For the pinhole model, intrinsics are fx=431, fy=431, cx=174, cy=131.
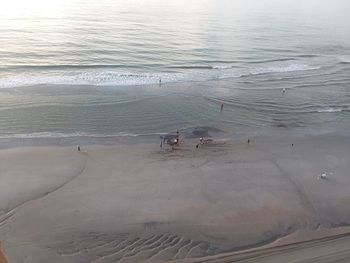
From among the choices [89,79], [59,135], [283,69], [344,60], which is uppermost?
[344,60]

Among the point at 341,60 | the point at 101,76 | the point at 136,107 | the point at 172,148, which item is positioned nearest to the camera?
the point at 172,148

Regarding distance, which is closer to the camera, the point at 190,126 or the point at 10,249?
the point at 10,249

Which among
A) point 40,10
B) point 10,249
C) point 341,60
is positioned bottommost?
point 10,249

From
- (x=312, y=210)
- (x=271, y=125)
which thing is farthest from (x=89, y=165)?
(x=271, y=125)

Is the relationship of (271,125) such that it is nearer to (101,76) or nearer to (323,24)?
(101,76)

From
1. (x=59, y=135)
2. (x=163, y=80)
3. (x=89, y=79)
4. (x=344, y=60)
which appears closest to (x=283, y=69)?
(x=344, y=60)

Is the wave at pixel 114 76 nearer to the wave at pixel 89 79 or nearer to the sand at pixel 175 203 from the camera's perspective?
the wave at pixel 89 79

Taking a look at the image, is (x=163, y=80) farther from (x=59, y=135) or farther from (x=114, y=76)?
(x=59, y=135)
